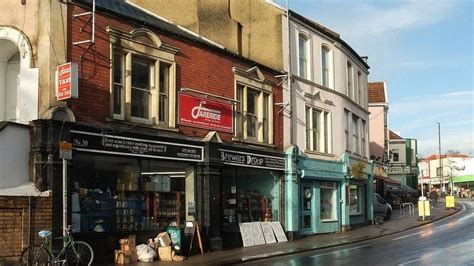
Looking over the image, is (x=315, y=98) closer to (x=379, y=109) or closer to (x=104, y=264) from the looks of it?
(x=104, y=264)

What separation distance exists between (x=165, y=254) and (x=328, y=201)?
1263cm

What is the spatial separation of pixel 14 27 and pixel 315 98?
15.1m

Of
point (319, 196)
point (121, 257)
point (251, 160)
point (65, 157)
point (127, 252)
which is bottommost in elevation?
point (121, 257)

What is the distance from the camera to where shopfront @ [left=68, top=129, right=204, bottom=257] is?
1475 cm

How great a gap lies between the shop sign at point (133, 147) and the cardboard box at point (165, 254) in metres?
2.71

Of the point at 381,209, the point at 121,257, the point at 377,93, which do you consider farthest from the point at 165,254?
the point at 377,93

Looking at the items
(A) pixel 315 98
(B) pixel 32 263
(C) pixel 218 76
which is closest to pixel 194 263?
(B) pixel 32 263

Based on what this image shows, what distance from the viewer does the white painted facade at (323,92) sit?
24828 mm

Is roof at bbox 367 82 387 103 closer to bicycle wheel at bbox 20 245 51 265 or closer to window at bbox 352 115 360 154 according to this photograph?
window at bbox 352 115 360 154

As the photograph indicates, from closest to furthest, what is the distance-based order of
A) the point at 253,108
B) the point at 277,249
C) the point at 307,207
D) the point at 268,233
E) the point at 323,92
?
the point at 277,249, the point at 268,233, the point at 253,108, the point at 307,207, the point at 323,92

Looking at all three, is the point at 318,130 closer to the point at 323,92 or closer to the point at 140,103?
the point at 323,92

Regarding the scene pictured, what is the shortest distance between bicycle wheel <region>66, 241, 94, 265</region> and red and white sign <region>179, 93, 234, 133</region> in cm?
568

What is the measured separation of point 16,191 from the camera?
13.2 m

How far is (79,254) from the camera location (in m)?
13.5
